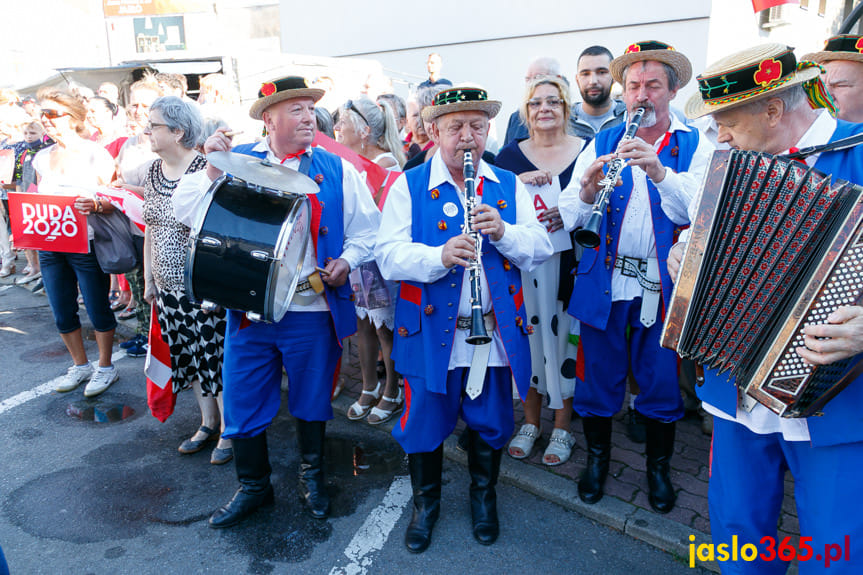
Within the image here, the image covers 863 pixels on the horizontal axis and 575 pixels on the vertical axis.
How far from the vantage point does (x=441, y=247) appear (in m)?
2.69

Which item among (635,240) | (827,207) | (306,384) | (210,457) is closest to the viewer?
(827,207)

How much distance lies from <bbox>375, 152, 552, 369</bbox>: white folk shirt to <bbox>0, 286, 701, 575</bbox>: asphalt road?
1020 mm

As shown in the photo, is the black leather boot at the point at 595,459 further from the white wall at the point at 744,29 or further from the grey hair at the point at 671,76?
the white wall at the point at 744,29

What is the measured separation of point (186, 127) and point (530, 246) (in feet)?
7.56

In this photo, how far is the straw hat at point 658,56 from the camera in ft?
9.54

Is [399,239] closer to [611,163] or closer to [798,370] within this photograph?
[611,163]

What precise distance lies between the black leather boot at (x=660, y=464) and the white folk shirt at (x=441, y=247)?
1004 millimetres

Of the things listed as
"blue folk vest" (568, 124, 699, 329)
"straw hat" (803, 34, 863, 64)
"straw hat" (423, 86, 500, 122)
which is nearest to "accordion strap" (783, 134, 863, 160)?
"blue folk vest" (568, 124, 699, 329)

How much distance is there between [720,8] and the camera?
11.2m

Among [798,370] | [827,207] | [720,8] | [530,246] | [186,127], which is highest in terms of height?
[720,8]

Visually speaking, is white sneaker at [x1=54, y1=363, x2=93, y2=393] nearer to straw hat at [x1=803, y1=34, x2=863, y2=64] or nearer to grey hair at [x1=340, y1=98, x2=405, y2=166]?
Answer: grey hair at [x1=340, y1=98, x2=405, y2=166]

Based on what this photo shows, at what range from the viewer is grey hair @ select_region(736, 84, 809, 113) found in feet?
6.32

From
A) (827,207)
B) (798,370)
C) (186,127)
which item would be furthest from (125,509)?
(827,207)

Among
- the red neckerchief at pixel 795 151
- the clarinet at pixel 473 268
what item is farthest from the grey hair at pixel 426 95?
the red neckerchief at pixel 795 151
